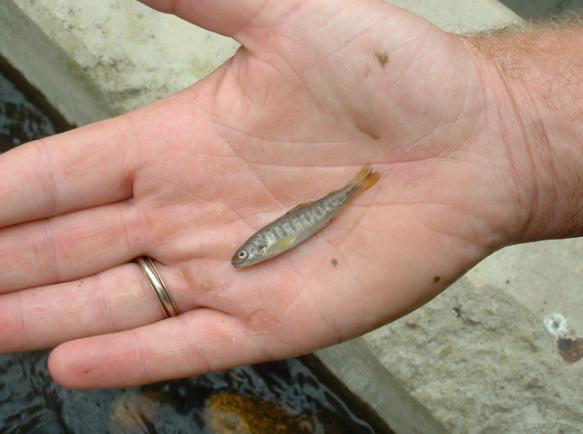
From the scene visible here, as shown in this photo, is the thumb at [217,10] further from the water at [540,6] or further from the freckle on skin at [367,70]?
the water at [540,6]

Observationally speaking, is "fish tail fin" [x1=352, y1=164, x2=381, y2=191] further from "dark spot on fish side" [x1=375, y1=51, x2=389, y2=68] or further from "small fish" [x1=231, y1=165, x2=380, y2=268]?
"dark spot on fish side" [x1=375, y1=51, x2=389, y2=68]

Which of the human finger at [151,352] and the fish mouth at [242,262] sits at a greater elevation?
the fish mouth at [242,262]

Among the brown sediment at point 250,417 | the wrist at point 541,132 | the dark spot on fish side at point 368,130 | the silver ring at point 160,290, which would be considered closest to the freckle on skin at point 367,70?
the dark spot on fish side at point 368,130

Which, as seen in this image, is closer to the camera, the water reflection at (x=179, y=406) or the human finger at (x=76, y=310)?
the human finger at (x=76, y=310)

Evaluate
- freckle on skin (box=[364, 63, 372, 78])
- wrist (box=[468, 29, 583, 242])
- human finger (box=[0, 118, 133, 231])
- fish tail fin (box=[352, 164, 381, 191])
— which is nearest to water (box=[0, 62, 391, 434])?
human finger (box=[0, 118, 133, 231])

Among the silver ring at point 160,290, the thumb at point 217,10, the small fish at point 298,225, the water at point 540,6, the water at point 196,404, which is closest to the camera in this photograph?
the thumb at point 217,10

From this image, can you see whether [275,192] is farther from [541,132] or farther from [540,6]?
[540,6]

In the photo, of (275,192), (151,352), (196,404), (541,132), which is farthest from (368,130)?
(196,404)
